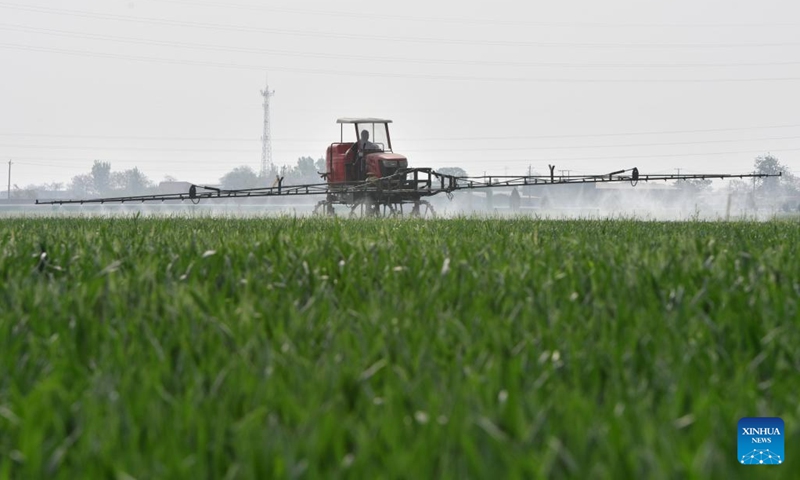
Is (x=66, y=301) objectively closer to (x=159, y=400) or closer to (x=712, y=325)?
(x=159, y=400)

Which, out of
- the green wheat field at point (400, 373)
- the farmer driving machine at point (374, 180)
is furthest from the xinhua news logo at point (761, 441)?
the farmer driving machine at point (374, 180)

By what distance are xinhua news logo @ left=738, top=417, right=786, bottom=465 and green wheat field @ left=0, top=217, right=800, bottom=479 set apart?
3 centimetres

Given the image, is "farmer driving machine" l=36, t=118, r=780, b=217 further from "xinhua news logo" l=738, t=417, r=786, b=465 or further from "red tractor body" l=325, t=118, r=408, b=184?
"xinhua news logo" l=738, t=417, r=786, b=465

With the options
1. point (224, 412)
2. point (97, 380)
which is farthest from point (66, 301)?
point (224, 412)

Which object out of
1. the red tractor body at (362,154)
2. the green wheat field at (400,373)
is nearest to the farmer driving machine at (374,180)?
the red tractor body at (362,154)

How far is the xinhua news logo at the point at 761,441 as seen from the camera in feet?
5.67

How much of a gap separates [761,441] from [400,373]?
2.94 feet

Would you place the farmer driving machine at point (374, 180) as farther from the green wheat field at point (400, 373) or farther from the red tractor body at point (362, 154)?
the green wheat field at point (400, 373)

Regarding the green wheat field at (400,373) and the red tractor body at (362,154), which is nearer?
the green wheat field at (400,373)

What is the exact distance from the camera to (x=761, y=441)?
1.84 metres

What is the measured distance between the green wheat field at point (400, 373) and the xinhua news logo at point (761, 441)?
0.03 m

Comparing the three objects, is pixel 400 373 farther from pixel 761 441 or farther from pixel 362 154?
pixel 362 154

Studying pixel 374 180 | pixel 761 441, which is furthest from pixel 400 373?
pixel 374 180

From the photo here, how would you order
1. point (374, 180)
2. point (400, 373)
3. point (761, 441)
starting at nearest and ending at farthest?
point (761, 441) → point (400, 373) → point (374, 180)
